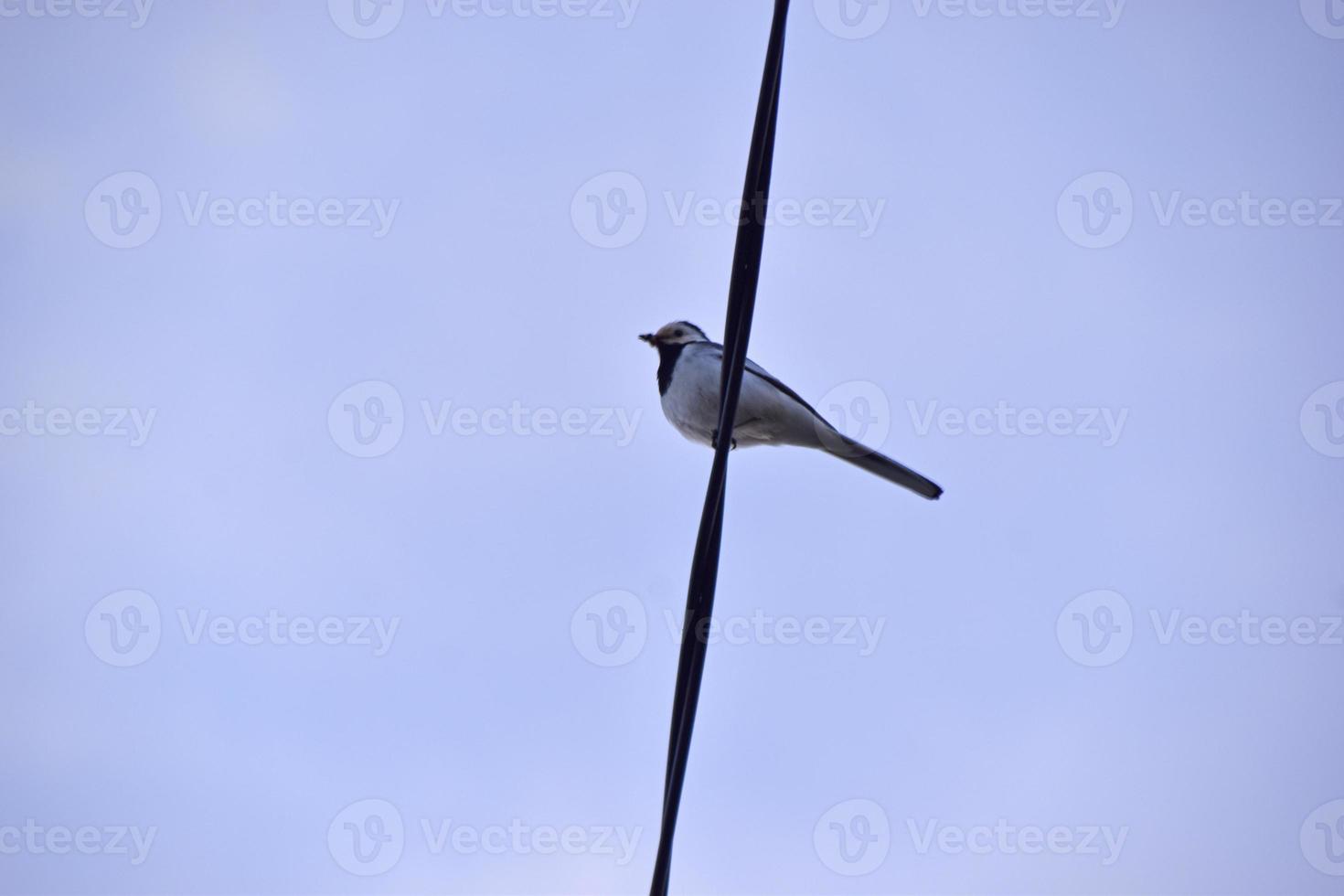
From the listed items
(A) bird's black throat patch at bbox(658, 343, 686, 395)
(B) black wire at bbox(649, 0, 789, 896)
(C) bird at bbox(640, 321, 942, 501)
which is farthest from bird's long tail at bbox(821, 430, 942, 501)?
(B) black wire at bbox(649, 0, 789, 896)

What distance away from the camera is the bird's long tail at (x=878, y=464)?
574 centimetres

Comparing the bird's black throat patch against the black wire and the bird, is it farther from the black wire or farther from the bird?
the black wire

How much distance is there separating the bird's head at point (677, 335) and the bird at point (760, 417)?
570 millimetres

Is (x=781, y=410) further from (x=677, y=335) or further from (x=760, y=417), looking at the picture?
(x=677, y=335)

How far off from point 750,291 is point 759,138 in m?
0.39

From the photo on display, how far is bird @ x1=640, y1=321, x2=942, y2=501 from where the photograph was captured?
5.74 metres

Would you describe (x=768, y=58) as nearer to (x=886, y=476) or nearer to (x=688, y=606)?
(x=688, y=606)

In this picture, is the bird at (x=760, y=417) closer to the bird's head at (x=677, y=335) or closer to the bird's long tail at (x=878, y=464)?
the bird's long tail at (x=878, y=464)

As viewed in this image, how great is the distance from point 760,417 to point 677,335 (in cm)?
118

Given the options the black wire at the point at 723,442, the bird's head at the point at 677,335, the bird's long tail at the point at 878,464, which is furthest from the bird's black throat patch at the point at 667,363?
the black wire at the point at 723,442

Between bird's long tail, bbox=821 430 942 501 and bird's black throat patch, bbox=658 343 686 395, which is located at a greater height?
bird's black throat patch, bbox=658 343 686 395

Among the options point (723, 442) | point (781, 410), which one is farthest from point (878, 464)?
point (723, 442)

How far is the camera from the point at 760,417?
5773 mm

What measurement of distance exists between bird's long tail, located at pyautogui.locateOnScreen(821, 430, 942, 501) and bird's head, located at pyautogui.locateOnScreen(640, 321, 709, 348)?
48.0 inches
